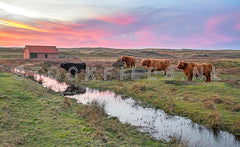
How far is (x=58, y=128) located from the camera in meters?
6.90

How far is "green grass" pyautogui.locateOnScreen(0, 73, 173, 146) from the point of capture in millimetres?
5871

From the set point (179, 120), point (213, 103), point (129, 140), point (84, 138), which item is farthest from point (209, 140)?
point (84, 138)

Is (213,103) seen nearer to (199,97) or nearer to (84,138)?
(199,97)

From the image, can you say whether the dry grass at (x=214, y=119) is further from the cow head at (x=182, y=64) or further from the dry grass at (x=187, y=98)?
the cow head at (x=182, y=64)

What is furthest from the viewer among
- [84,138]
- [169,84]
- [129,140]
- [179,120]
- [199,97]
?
[169,84]

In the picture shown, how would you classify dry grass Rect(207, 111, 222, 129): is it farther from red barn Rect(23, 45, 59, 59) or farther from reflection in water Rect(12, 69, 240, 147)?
red barn Rect(23, 45, 59, 59)

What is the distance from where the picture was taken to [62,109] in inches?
377

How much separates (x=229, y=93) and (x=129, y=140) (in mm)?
9583

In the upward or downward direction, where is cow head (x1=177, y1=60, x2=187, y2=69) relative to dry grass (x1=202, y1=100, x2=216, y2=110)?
upward

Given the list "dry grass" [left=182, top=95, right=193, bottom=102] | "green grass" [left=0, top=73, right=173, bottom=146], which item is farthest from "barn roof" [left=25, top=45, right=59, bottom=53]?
"dry grass" [left=182, top=95, right=193, bottom=102]

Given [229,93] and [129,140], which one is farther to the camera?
[229,93]

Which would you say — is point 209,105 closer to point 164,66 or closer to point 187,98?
point 187,98

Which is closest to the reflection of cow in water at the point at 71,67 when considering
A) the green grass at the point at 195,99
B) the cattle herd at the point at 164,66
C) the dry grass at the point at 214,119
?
the cattle herd at the point at 164,66

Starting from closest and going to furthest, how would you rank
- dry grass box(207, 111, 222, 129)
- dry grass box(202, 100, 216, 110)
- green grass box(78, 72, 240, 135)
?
dry grass box(207, 111, 222, 129) → green grass box(78, 72, 240, 135) → dry grass box(202, 100, 216, 110)
